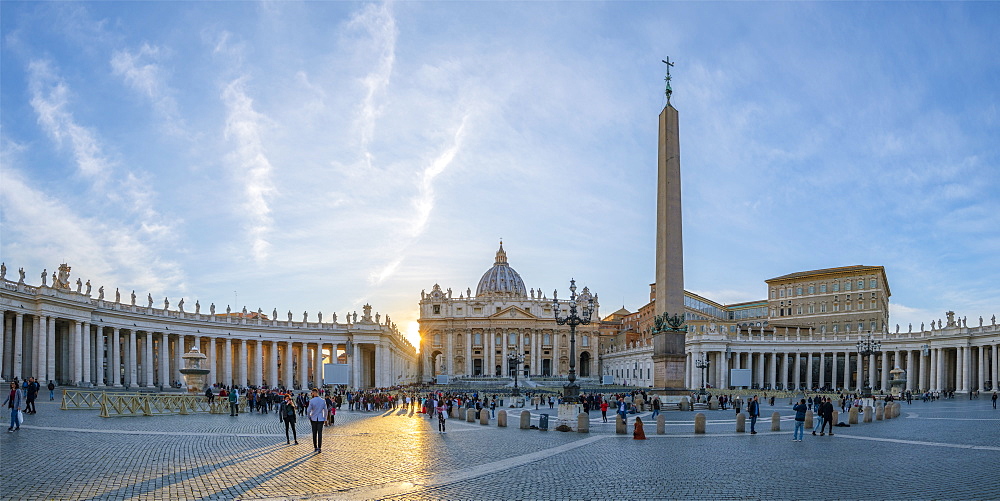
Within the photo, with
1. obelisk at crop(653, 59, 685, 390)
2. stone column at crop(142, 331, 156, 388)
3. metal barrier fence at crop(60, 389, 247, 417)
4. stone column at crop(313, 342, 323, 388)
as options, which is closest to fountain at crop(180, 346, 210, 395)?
metal barrier fence at crop(60, 389, 247, 417)

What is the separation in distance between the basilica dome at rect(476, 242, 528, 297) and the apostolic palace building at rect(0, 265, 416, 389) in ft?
221

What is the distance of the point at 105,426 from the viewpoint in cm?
2281

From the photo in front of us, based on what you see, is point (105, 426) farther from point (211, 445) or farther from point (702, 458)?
point (702, 458)

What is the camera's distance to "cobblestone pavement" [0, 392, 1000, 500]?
11773mm

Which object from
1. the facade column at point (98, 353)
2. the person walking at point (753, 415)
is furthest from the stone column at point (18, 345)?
the person walking at point (753, 415)

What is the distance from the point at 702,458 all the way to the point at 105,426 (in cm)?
1748

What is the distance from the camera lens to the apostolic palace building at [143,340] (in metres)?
44.8

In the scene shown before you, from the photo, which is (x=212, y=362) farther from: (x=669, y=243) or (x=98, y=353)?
(x=669, y=243)

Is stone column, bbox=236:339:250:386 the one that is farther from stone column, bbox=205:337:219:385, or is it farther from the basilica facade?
the basilica facade

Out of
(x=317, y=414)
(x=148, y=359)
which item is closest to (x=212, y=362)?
(x=148, y=359)

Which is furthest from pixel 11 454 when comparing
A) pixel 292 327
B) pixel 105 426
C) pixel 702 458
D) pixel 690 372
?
pixel 690 372

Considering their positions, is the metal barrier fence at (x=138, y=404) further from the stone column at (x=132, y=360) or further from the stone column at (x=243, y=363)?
the stone column at (x=243, y=363)

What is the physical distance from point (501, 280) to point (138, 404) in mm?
134037

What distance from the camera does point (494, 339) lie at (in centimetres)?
13338
